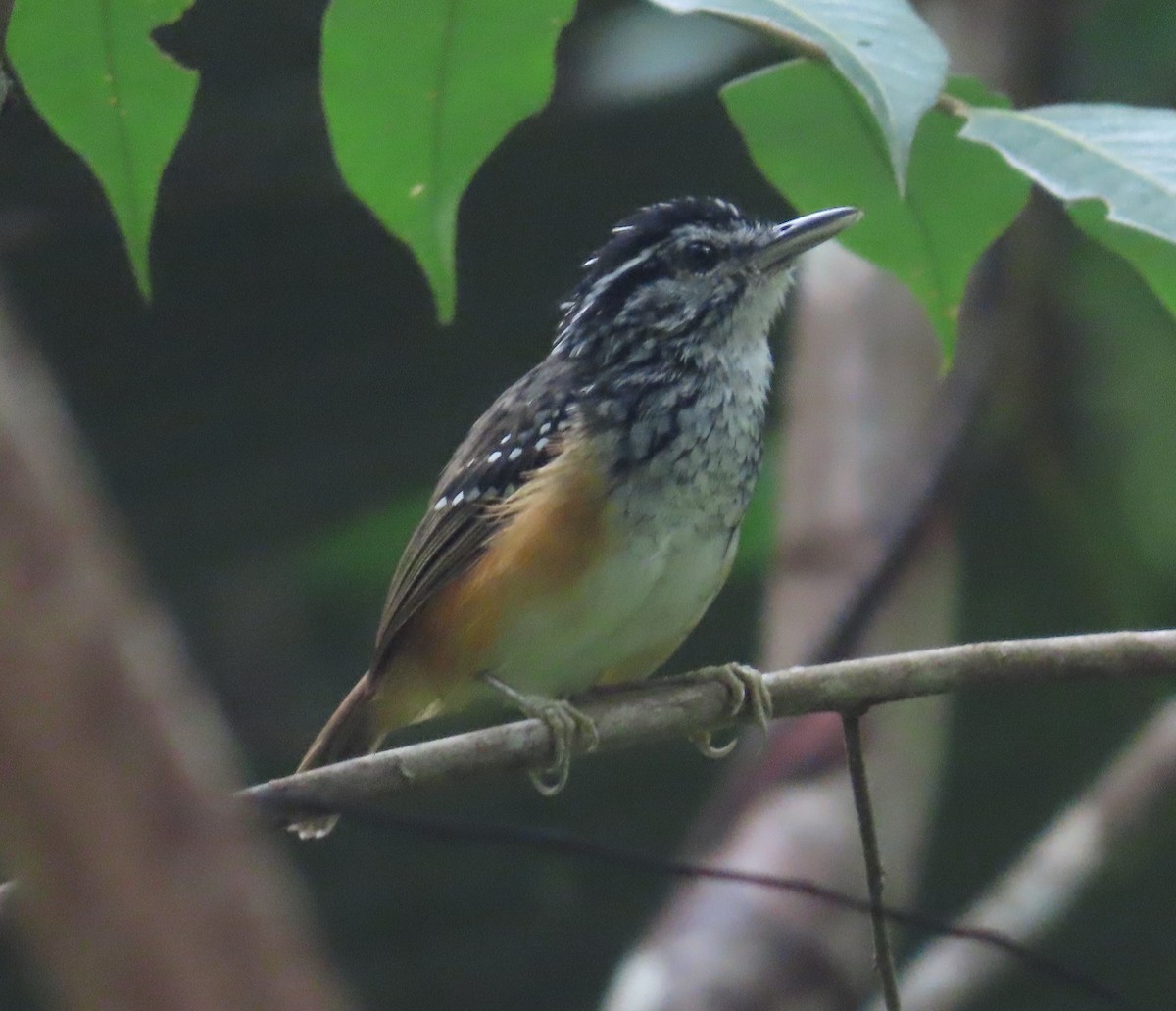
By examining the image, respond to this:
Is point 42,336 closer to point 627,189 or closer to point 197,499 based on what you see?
point 197,499

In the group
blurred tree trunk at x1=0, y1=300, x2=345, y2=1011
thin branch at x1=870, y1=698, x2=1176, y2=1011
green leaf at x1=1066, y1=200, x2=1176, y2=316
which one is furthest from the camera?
thin branch at x1=870, y1=698, x2=1176, y2=1011

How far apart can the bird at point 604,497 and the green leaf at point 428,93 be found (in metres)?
1.03

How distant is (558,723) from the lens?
342 cm

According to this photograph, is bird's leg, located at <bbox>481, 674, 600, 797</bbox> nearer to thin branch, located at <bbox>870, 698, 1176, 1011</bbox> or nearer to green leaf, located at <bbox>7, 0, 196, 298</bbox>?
green leaf, located at <bbox>7, 0, 196, 298</bbox>

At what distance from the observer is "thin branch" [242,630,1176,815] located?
2699mm

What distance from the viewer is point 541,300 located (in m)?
6.87

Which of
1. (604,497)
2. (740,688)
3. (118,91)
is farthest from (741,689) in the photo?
(118,91)

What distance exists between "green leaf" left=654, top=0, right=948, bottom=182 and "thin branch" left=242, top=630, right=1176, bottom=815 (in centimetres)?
83

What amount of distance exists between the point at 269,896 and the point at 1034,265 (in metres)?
5.91

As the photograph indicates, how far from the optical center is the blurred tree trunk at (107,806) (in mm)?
918

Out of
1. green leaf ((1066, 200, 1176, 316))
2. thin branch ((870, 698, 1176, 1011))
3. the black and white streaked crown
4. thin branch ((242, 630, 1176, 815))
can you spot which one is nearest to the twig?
thin branch ((242, 630, 1176, 815))

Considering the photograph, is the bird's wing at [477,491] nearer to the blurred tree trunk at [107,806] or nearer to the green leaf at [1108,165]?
the green leaf at [1108,165]

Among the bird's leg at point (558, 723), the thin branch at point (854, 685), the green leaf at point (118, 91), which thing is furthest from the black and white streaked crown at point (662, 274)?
the green leaf at point (118, 91)

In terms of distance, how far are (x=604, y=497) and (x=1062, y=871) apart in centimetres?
254
